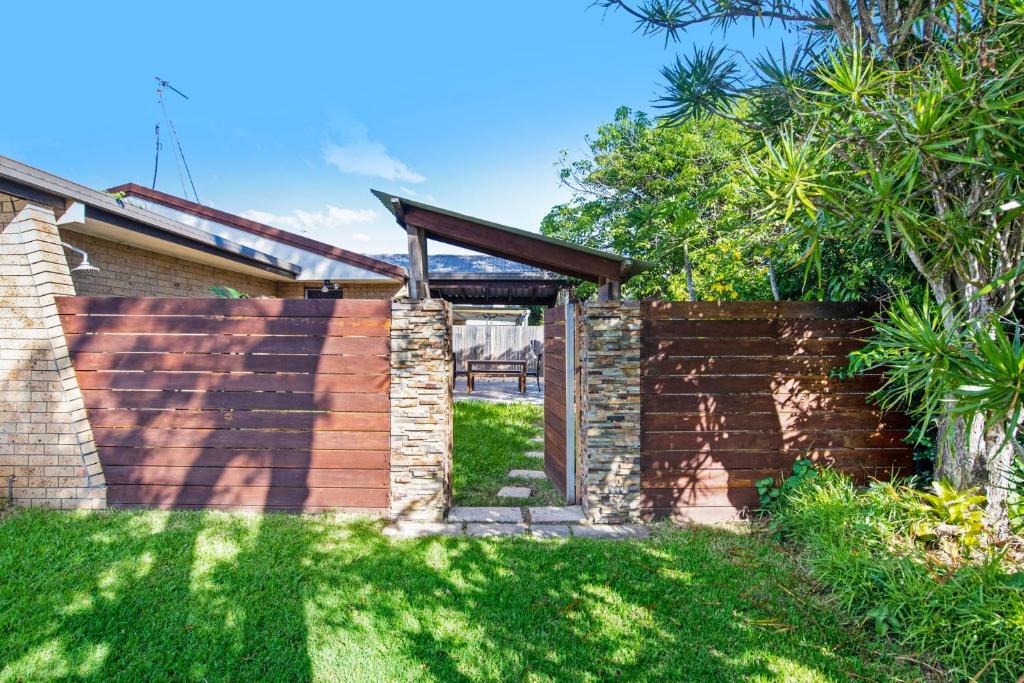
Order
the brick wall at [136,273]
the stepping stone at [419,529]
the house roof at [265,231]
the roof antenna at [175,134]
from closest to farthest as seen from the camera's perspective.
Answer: the stepping stone at [419,529]
the brick wall at [136,273]
the house roof at [265,231]
the roof antenna at [175,134]

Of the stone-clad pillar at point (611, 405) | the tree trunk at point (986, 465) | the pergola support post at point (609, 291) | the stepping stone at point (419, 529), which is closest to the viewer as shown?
the tree trunk at point (986, 465)

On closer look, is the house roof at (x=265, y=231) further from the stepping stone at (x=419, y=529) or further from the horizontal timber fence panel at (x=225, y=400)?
the stepping stone at (x=419, y=529)

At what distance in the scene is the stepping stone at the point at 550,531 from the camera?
12.5 ft

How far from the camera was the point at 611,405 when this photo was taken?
4.10 m

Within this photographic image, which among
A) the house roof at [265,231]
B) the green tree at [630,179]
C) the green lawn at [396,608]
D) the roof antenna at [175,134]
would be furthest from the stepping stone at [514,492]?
the roof antenna at [175,134]

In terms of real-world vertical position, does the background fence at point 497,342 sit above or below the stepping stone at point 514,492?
above

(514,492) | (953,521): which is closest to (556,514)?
(514,492)

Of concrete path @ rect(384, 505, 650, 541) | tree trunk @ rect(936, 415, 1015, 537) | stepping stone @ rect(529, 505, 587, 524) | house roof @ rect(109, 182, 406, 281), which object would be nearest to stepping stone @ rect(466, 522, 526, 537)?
concrete path @ rect(384, 505, 650, 541)

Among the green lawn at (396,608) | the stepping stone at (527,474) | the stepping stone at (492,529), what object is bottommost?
the green lawn at (396,608)

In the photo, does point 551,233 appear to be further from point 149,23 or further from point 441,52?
point 149,23

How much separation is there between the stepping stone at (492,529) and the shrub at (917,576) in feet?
6.86

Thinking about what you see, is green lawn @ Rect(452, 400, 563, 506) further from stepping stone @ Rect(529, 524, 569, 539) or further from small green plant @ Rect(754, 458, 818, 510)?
small green plant @ Rect(754, 458, 818, 510)

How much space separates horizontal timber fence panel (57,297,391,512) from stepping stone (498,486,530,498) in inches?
55.5

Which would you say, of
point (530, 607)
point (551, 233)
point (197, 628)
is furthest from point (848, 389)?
point (551, 233)
